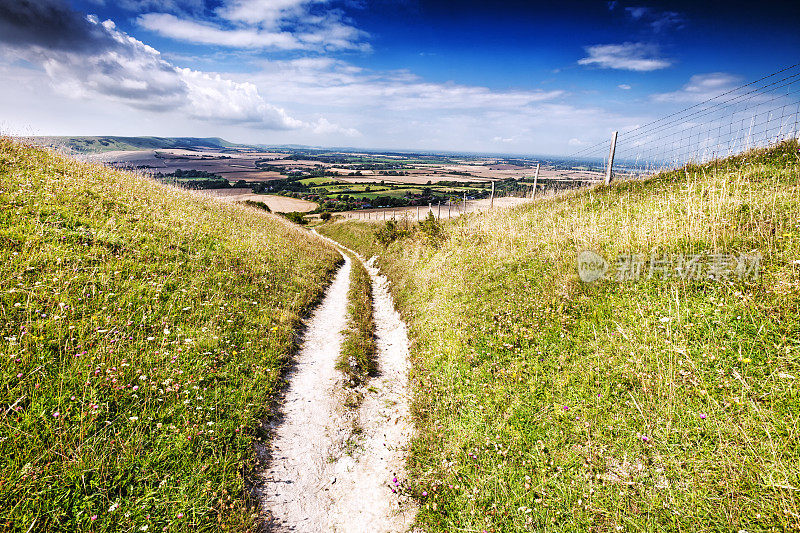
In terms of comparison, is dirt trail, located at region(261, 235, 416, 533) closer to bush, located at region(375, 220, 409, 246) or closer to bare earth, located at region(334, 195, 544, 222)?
bush, located at region(375, 220, 409, 246)

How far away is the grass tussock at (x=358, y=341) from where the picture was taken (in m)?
9.53

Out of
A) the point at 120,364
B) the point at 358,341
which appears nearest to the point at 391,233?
the point at 358,341

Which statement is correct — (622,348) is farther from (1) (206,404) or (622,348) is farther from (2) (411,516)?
(1) (206,404)

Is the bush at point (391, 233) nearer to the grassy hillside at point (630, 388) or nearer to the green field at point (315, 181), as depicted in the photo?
the grassy hillside at point (630, 388)

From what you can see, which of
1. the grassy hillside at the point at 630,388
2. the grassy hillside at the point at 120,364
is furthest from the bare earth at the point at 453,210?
the grassy hillside at the point at 120,364

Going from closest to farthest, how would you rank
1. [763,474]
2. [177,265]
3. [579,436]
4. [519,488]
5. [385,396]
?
1. [763,474]
2. [519,488]
3. [579,436]
4. [385,396]
5. [177,265]

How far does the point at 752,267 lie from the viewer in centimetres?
654

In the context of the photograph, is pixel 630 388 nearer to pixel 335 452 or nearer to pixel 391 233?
pixel 335 452

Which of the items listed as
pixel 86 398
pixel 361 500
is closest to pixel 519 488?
pixel 361 500

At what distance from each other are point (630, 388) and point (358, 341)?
772 centimetres

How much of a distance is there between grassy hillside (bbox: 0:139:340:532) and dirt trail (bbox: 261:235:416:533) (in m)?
0.59

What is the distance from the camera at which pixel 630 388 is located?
5668mm

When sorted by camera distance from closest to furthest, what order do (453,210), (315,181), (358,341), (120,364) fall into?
(120,364), (358,341), (453,210), (315,181)

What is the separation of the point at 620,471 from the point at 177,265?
12501 millimetres
